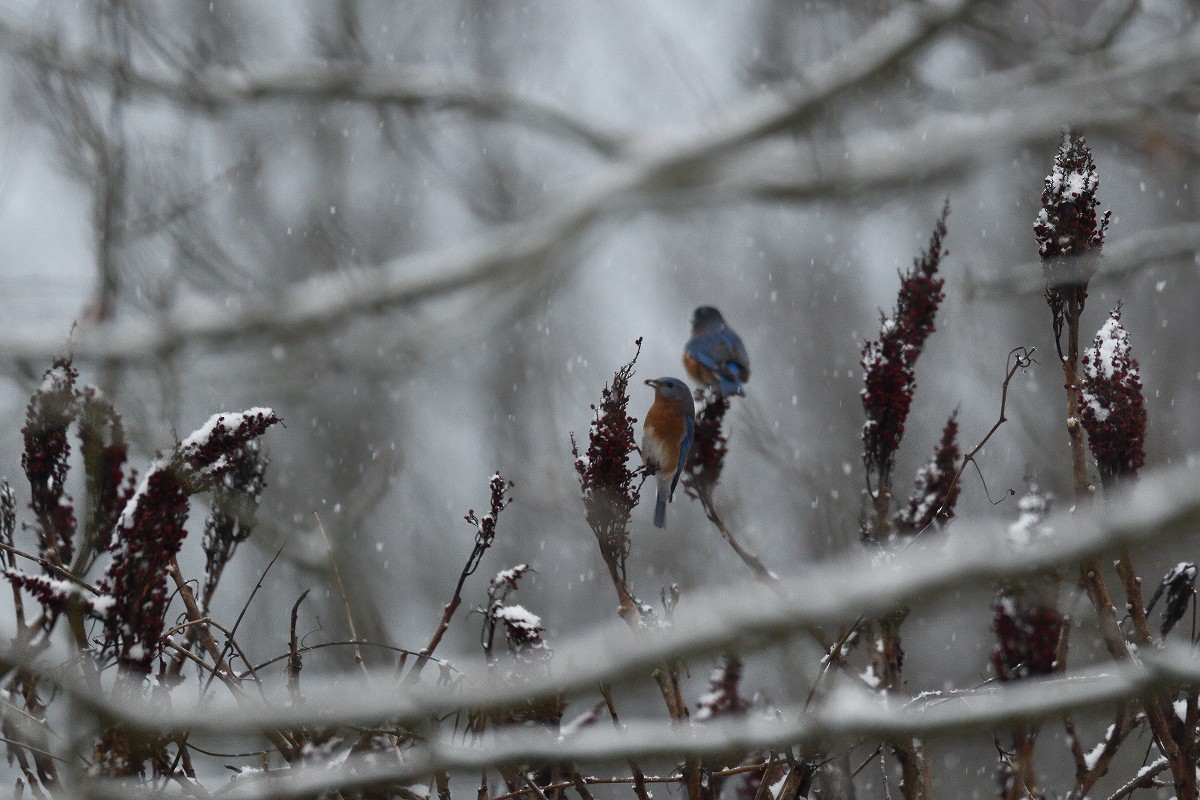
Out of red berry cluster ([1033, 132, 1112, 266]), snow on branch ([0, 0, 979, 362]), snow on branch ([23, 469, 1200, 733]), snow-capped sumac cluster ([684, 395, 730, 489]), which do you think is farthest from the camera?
snow on branch ([0, 0, 979, 362])

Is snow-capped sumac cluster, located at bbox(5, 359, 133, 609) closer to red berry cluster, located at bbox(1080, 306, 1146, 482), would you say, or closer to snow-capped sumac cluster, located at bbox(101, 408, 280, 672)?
snow-capped sumac cluster, located at bbox(101, 408, 280, 672)

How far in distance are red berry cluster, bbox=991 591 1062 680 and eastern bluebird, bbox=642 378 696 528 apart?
1.04 m

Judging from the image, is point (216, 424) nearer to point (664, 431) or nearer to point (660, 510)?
point (664, 431)

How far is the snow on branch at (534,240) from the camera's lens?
4.29 metres

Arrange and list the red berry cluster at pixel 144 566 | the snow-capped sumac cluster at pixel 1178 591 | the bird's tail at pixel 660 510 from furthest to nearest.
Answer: the bird's tail at pixel 660 510 → the snow-capped sumac cluster at pixel 1178 591 → the red berry cluster at pixel 144 566

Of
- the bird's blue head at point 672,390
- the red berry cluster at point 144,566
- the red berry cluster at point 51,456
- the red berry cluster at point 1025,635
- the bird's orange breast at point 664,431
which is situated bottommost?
the red berry cluster at point 1025,635

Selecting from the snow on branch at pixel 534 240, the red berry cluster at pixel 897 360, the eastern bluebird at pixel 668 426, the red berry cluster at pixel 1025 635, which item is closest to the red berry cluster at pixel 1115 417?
the red berry cluster at pixel 1025 635

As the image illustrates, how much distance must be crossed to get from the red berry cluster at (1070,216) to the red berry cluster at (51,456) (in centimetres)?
152

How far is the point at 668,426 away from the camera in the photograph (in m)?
2.72

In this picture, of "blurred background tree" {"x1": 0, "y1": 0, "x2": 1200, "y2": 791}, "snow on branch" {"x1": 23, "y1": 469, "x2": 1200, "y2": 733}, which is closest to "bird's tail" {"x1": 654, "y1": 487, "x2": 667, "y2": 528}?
"blurred background tree" {"x1": 0, "y1": 0, "x2": 1200, "y2": 791}

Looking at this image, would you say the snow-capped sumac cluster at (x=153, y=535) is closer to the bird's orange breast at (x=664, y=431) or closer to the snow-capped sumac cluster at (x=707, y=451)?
the snow-capped sumac cluster at (x=707, y=451)

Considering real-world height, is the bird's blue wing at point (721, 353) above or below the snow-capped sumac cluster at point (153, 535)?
above

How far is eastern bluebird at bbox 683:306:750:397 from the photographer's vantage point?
4.17 m

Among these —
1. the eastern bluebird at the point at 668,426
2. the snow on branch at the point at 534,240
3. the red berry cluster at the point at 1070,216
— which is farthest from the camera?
the snow on branch at the point at 534,240
